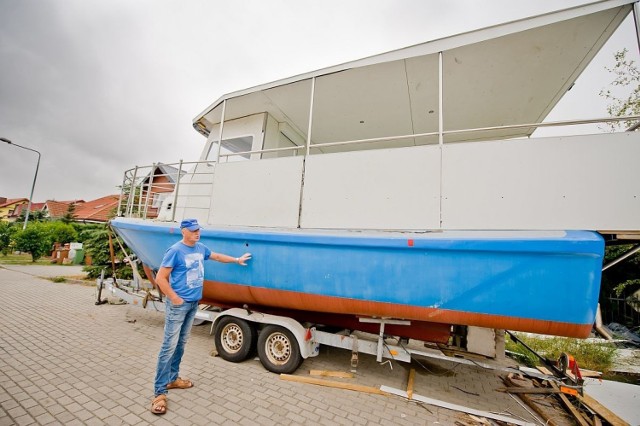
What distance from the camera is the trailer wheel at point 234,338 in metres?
4.07

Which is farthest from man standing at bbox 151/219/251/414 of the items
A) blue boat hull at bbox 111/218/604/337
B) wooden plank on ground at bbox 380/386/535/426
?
wooden plank on ground at bbox 380/386/535/426

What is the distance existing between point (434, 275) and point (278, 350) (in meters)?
2.40

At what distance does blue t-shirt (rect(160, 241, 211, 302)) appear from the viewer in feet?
9.55

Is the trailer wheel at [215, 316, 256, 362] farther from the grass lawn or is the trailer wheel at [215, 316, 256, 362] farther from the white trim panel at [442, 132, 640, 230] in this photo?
the grass lawn

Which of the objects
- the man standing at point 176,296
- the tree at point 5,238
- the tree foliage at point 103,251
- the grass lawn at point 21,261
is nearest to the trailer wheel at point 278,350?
the man standing at point 176,296

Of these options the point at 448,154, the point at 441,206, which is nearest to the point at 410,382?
the point at 441,206

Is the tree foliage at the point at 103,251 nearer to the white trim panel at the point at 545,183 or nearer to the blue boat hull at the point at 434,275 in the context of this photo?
the blue boat hull at the point at 434,275

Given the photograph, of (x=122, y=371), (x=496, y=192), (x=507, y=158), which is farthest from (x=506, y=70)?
(x=122, y=371)

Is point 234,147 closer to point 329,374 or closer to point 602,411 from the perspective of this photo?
point 329,374

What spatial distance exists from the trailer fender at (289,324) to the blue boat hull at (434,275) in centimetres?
24

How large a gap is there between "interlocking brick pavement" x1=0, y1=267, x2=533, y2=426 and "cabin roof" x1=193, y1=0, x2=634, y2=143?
13.7 ft

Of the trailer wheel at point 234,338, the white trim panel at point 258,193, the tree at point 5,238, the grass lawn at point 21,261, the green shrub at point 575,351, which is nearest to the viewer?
the white trim panel at point 258,193

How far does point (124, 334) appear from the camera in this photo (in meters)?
4.91

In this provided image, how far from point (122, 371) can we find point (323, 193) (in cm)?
340
